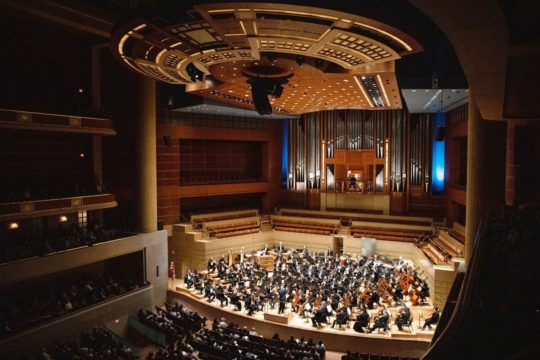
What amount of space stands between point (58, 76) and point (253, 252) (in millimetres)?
10823

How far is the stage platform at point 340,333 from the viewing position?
33.7 feet

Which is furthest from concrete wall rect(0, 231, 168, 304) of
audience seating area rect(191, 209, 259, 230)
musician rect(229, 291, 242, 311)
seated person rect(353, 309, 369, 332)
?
seated person rect(353, 309, 369, 332)

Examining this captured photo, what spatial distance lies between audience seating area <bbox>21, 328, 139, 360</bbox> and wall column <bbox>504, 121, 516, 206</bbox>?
10.0 metres

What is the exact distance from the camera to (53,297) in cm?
1222

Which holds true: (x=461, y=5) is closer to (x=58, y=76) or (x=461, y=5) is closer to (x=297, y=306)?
(x=297, y=306)

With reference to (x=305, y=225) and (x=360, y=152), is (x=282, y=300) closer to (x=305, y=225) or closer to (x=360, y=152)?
(x=305, y=225)

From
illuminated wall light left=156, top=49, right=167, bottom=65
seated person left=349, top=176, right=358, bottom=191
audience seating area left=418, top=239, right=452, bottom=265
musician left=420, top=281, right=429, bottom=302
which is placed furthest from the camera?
seated person left=349, top=176, right=358, bottom=191

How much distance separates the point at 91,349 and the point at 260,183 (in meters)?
12.7

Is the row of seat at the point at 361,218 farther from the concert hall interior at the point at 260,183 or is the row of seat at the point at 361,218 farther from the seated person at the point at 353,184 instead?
the seated person at the point at 353,184

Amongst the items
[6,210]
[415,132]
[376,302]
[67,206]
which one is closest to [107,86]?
[67,206]

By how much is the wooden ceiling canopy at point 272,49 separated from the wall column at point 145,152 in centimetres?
201

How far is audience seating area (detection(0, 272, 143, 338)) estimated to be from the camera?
10.2m

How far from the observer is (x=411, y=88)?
1180 centimetres

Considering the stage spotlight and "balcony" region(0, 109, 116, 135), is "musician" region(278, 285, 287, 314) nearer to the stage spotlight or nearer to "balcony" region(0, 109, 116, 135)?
the stage spotlight
